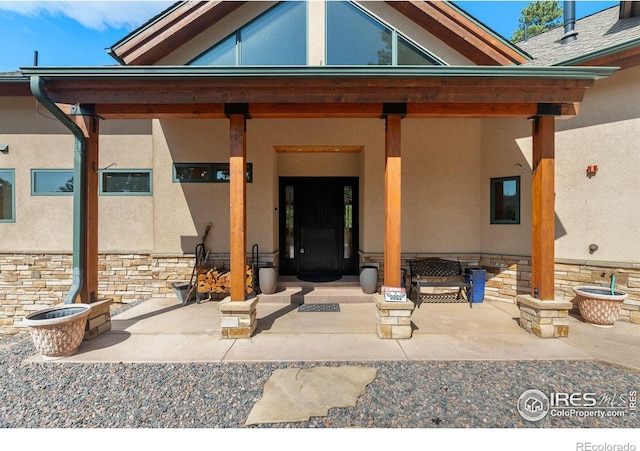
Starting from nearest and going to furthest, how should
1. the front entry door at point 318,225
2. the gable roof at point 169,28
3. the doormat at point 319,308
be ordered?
1. the doormat at point 319,308
2. the gable roof at point 169,28
3. the front entry door at point 318,225

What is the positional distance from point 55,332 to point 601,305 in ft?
24.8

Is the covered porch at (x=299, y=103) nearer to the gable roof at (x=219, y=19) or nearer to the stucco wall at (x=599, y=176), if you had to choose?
the stucco wall at (x=599, y=176)

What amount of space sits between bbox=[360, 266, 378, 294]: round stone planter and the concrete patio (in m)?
0.62

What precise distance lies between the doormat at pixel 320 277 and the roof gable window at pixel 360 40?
4.57 metres

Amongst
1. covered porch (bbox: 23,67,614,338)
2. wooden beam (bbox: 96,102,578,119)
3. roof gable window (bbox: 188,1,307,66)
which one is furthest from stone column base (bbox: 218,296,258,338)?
roof gable window (bbox: 188,1,307,66)

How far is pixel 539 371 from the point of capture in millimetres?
2986

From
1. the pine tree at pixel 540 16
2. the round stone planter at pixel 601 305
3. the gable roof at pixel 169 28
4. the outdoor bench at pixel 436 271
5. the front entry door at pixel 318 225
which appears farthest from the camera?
the pine tree at pixel 540 16

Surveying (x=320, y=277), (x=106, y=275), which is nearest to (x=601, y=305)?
(x=320, y=277)

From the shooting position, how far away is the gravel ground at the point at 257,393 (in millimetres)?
2281

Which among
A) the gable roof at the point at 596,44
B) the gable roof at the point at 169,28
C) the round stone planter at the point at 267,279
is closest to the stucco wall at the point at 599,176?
the gable roof at the point at 596,44

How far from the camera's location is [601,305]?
422cm

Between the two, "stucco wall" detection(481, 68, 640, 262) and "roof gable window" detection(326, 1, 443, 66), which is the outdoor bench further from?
"roof gable window" detection(326, 1, 443, 66)
